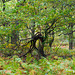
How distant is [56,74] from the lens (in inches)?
159

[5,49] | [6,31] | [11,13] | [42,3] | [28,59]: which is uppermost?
[42,3]

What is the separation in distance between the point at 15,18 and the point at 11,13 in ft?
1.41

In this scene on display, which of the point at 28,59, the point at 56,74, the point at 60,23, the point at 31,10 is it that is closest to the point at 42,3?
the point at 31,10

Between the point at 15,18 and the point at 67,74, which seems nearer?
the point at 67,74

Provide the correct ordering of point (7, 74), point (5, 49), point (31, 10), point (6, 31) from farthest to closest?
1. point (5, 49)
2. point (6, 31)
3. point (31, 10)
4. point (7, 74)

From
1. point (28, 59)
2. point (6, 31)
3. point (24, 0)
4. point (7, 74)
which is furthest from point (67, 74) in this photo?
point (24, 0)

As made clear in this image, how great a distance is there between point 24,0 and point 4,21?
212cm

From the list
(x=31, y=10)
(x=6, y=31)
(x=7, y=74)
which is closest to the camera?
(x=7, y=74)

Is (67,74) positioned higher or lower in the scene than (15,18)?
lower

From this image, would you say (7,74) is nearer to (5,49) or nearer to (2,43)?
(5,49)

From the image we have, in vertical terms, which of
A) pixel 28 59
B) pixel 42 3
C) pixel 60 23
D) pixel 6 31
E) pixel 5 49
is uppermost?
pixel 42 3

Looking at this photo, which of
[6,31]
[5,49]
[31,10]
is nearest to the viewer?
[31,10]

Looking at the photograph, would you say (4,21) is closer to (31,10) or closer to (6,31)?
(6,31)

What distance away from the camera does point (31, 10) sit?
19.7 feet
